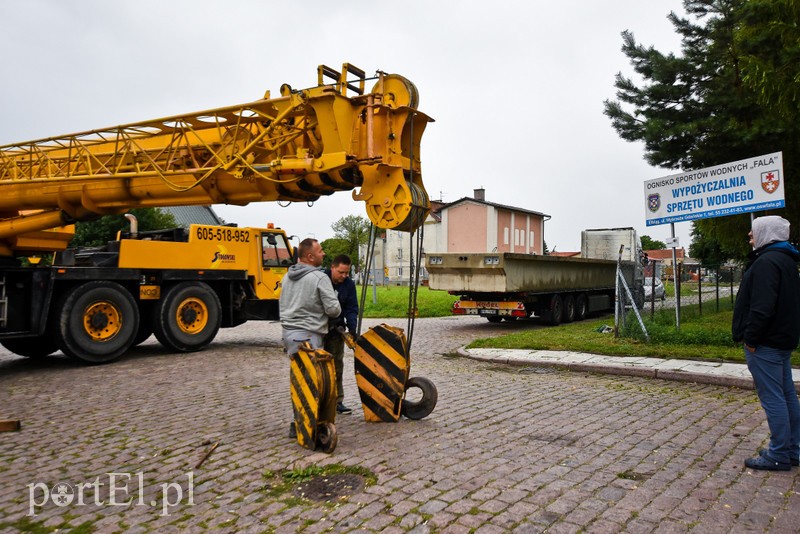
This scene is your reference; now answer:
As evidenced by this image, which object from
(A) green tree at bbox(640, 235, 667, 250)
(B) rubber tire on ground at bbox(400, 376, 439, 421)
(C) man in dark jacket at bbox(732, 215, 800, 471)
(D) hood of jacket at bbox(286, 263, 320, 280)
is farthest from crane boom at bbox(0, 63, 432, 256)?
(A) green tree at bbox(640, 235, 667, 250)

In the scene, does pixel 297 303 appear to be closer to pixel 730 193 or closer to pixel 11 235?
pixel 11 235

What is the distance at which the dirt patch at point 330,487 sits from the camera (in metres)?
4.08

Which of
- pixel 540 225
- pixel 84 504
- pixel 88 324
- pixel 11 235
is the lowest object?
pixel 84 504

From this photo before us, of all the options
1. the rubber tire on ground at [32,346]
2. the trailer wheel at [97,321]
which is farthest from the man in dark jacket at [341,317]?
the rubber tire on ground at [32,346]

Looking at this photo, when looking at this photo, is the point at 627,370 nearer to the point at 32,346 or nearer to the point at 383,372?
the point at 383,372

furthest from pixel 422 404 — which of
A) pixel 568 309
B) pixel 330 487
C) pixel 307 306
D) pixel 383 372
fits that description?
pixel 568 309

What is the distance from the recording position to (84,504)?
13.3 ft

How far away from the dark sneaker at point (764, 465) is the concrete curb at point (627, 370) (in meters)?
3.41

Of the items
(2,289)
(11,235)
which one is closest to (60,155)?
(11,235)

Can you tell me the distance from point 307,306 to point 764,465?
401 cm

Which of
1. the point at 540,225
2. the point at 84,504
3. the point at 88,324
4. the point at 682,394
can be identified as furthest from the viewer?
the point at 540,225

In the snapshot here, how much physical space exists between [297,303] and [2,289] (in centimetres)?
662

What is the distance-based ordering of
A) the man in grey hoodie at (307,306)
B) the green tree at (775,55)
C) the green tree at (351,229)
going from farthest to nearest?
the green tree at (351,229)
the green tree at (775,55)
the man in grey hoodie at (307,306)

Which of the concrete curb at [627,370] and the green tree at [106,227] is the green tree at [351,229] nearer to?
the green tree at [106,227]
